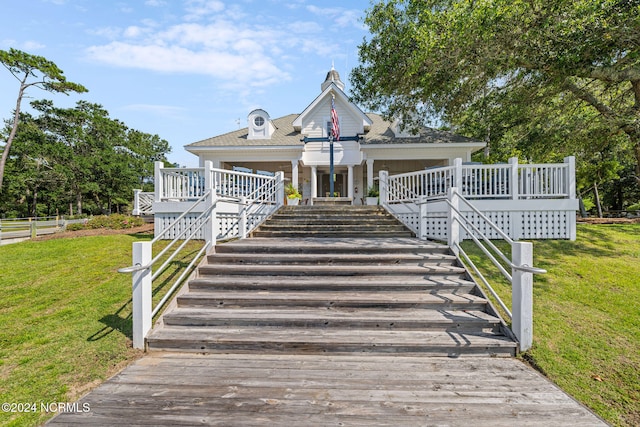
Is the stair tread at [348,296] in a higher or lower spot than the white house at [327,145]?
lower

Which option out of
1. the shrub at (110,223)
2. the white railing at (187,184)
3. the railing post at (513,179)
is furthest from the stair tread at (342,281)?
the shrub at (110,223)

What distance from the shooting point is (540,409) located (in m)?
2.43

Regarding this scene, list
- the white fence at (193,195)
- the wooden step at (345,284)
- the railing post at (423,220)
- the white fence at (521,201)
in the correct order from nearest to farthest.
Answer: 1. the wooden step at (345,284)
2. the railing post at (423,220)
3. the white fence at (521,201)
4. the white fence at (193,195)

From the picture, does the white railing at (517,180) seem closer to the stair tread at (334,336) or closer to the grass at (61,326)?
the stair tread at (334,336)

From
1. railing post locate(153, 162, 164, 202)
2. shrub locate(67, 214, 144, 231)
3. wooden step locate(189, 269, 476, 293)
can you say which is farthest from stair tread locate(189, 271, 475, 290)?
shrub locate(67, 214, 144, 231)

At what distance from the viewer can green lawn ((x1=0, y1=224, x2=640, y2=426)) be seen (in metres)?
2.73

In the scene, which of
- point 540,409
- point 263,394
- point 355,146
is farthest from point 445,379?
point 355,146

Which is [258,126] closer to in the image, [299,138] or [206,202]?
[299,138]

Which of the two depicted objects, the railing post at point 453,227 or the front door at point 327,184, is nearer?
the railing post at point 453,227

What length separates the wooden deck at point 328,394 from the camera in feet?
7.61

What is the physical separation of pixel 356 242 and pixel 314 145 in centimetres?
825

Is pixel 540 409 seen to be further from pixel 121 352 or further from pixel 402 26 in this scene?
pixel 402 26

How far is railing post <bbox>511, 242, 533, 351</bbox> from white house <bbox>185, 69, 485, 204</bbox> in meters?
9.01

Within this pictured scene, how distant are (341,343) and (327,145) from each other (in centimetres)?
1098
